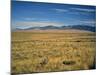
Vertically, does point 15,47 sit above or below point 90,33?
below

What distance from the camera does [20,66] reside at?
2.53m

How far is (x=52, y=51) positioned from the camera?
2664 millimetres

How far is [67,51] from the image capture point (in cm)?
272

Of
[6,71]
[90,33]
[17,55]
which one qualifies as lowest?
[6,71]

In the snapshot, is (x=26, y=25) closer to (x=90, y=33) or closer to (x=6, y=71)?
(x=6, y=71)

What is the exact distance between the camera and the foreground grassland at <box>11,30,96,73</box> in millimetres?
2535

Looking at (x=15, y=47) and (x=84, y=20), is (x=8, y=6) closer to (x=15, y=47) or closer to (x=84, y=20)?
(x=15, y=47)

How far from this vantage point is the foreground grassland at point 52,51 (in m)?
2.54

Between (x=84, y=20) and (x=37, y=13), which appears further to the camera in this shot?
(x=84, y=20)

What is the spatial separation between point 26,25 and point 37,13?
0.74 ft
